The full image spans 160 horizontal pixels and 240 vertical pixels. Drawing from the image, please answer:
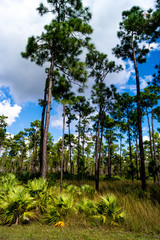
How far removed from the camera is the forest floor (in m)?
3.23

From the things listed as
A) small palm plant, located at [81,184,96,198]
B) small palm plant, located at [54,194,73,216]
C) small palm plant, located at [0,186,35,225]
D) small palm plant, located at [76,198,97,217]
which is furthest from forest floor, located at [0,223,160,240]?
small palm plant, located at [81,184,96,198]

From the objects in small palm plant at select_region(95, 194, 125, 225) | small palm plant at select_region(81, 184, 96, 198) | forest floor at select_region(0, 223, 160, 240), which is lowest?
small palm plant at select_region(81, 184, 96, 198)

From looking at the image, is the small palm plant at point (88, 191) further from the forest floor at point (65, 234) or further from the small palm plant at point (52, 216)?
the forest floor at point (65, 234)

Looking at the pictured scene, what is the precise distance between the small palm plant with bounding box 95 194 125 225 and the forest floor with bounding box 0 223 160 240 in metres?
0.34

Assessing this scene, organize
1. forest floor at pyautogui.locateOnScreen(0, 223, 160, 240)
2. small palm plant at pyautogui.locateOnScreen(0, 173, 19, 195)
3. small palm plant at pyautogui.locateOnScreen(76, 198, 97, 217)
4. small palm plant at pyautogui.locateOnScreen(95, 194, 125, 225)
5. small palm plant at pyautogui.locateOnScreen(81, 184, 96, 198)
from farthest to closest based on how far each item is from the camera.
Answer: small palm plant at pyautogui.locateOnScreen(81, 184, 96, 198), small palm plant at pyautogui.locateOnScreen(0, 173, 19, 195), small palm plant at pyautogui.locateOnScreen(76, 198, 97, 217), small palm plant at pyautogui.locateOnScreen(95, 194, 125, 225), forest floor at pyautogui.locateOnScreen(0, 223, 160, 240)

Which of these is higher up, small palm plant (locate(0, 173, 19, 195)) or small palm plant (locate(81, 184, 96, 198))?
small palm plant (locate(0, 173, 19, 195))

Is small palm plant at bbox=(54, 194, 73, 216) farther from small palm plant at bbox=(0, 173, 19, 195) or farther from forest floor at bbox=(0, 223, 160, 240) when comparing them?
small palm plant at bbox=(0, 173, 19, 195)

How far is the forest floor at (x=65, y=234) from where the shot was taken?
3.23m

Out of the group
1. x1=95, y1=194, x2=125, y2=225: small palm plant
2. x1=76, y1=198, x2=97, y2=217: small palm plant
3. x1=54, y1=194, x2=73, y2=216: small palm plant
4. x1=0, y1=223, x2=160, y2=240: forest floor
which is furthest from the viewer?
x1=54, y1=194, x2=73, y2=216: small palm plant

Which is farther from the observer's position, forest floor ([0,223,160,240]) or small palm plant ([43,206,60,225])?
small palm plant ([43,206,60,225])

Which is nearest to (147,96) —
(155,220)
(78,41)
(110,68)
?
(110,68)

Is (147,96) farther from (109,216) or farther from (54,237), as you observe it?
(54,237)

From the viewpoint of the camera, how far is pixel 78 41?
9.29 metres

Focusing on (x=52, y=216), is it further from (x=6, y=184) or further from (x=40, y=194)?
(x=6, y=184)
